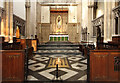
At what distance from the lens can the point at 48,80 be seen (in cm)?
310

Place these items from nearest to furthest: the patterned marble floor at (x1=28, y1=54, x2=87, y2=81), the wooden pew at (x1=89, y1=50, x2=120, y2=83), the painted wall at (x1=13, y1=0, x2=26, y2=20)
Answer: the wooden pew at (x1=89, y1=50, x2=120, y2=83), the patterned marble floor at (x1=28, y1=54, x2=87, y2=81), the painted wall at (x1=13, y1=0, x2=26, y2=20)

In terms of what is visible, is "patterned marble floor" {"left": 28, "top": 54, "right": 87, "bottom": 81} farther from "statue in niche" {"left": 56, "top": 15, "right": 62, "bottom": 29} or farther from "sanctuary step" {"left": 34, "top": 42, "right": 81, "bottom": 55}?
"statue in niche" {"left": 56, "top": 15, "right": 62, "bottom": 29}

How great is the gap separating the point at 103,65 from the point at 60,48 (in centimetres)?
616

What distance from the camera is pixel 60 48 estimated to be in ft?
29.5

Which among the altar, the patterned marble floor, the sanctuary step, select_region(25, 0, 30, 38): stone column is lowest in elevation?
the patterned marble floor

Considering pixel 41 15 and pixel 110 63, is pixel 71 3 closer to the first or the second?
pixel 41 15

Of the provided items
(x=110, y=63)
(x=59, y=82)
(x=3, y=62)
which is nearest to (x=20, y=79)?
(x=3, y=62)

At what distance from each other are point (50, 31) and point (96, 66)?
1465 cm

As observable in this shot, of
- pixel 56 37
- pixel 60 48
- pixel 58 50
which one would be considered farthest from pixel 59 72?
pixel 56 37

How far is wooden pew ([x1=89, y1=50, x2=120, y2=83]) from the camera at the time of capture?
2943 millimetres

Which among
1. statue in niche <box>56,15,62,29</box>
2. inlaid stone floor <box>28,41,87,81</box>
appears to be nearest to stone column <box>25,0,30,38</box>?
statue in niche <box>56,15,62,29</box>

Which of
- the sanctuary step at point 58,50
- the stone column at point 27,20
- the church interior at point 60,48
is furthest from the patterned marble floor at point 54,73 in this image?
the stone column at point 27,20

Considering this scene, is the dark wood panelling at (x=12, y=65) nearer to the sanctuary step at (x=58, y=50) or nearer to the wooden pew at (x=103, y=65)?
the wooden pew at (x=103, y=65)

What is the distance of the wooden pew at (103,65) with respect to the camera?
2.94 m
